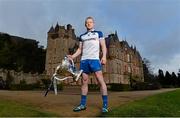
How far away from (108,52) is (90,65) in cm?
6680

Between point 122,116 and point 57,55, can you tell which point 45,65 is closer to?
point 57,55

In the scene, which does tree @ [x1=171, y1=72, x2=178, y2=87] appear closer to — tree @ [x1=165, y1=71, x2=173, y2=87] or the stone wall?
tree @ [x1=165, y1=71, x2=173, y2=87]

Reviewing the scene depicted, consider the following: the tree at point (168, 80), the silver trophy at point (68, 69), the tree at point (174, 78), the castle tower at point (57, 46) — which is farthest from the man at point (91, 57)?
the castle tower at point (57, 46)

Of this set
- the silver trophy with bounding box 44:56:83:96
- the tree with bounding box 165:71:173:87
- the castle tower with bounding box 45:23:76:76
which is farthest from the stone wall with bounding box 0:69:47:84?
the silver trophy with bounding box 44:56:83:96

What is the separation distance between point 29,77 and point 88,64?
53.7m

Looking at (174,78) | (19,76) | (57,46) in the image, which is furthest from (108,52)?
(19,76)

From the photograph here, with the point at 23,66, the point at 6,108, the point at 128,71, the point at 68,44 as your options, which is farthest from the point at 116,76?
the point at 6,108

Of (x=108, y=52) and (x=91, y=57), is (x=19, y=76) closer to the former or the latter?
(x=108, y=52)

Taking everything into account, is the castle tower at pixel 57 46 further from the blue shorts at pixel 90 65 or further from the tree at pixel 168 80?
the blue shorts at pixel 90 65

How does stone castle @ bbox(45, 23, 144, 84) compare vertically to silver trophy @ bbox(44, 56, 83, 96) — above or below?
above

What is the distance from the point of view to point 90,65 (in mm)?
7996

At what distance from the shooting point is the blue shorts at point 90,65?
26.2 feet

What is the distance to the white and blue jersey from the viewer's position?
26.3ft

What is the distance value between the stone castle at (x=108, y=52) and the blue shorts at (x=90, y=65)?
214ft
